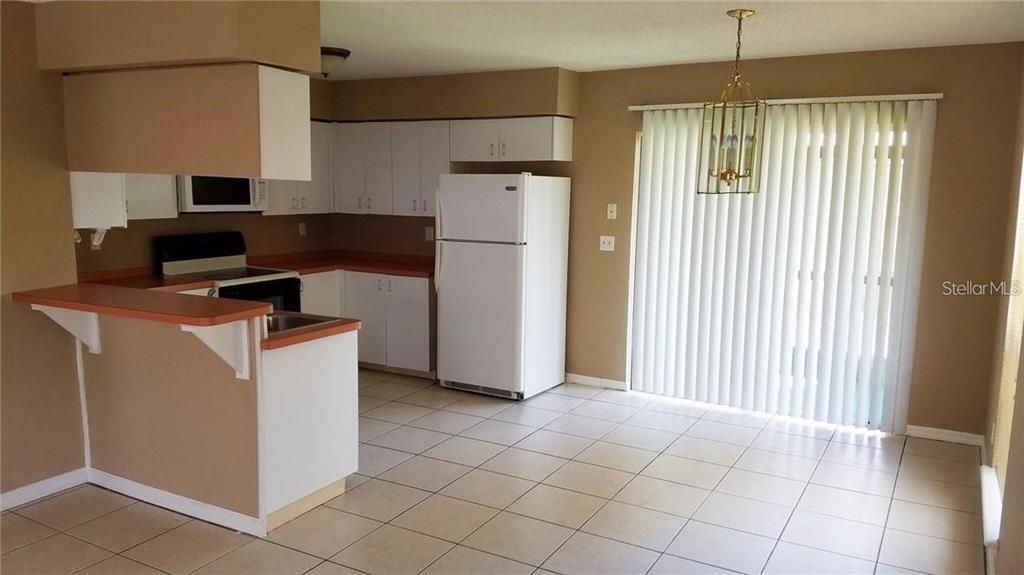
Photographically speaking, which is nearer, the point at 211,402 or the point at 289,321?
the point at 211,402

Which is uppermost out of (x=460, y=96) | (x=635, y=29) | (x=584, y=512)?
(x=635, y=29)

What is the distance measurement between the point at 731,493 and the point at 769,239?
182 cm

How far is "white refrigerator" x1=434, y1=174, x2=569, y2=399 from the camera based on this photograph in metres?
5.05

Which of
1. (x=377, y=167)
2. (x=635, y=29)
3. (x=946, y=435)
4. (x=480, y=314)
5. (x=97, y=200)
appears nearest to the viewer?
(x=97, y=200)

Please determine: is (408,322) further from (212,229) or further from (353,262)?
(212,229)

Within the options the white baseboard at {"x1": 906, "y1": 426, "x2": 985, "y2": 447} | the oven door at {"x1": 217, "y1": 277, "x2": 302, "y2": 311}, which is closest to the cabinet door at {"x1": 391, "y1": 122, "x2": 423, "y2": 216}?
the oven door at {"x1": 217, "y1": 277, "x2": 302, "y2": 311}

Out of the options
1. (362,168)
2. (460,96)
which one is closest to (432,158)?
(460,96)

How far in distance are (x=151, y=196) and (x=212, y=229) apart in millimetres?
793

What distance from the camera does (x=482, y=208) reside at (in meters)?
5.13

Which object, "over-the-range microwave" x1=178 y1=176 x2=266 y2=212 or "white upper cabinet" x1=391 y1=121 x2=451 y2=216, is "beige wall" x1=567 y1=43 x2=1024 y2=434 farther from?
"over-the-range microwave" x1=178 y1=176 x2=266 y2=212

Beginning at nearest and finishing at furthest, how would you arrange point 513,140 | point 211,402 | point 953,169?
point 211,402 < point 953,169 < point 513,140

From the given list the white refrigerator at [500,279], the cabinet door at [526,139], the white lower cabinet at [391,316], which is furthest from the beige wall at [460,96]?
the white lower cabinet at [391,316]

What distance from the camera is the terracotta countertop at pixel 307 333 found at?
3.12 metres

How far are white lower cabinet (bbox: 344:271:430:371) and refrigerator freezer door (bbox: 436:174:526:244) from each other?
60 centimetres
